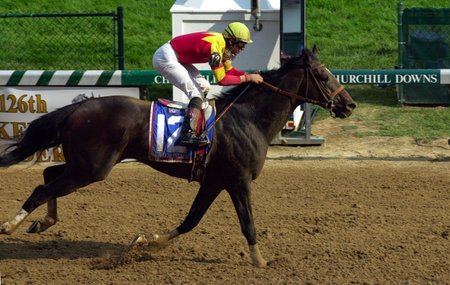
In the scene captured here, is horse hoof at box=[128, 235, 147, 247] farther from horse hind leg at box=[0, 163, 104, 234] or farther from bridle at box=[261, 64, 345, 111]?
bridle at box=[261, 64, 345, 111]

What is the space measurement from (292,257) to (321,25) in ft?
35.9

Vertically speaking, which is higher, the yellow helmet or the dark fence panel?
the yellow helmet

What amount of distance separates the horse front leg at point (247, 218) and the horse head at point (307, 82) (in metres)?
0.99

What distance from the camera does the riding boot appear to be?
8.40 metres

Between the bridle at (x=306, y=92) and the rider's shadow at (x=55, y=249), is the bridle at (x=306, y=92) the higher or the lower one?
the higher one

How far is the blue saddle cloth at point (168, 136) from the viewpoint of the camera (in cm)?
846

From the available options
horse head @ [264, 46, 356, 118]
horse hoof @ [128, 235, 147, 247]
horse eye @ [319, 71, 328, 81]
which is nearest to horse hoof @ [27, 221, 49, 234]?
horse hoof @ [128, 235, 147, 247]

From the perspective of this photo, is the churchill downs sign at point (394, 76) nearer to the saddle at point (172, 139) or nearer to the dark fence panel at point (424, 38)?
the dark fence panel at point (424, 38)

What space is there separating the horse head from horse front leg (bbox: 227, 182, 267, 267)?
99 centimetres

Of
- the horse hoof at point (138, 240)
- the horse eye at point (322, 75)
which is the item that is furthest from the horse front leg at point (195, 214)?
the horse eye at point (322, 75)

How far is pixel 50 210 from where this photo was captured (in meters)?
8.96

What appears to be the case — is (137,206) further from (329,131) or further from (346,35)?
(346,35)

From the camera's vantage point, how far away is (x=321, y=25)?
747 inches

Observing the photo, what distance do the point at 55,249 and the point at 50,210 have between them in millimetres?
398
